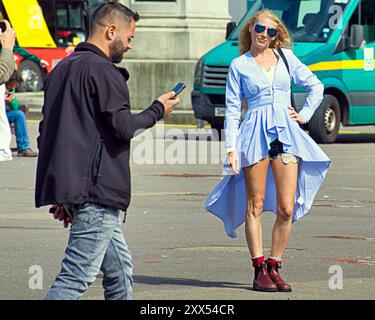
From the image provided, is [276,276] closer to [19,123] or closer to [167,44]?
[19,123]

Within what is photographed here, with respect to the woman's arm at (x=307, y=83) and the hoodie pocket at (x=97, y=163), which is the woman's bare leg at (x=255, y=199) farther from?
the hoodie pocket at (x=97, y=163)

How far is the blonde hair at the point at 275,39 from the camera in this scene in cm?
941

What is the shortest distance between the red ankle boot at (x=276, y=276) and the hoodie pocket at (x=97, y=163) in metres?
2.42

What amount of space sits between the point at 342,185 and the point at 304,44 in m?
6.68

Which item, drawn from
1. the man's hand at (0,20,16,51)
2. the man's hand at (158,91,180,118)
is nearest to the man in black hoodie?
the man's hand at (158,91,180,118)

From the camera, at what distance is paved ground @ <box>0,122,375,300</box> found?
30.3 ft

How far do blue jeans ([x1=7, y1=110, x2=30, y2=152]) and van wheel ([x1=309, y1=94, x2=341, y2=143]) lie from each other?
15.6ft

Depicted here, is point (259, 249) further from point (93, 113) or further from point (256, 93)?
point (93, 113)

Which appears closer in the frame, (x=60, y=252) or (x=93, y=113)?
(x=93, y=113)

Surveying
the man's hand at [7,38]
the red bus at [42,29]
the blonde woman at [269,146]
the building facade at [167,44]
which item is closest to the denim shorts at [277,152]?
the blonde woman at [269,146]

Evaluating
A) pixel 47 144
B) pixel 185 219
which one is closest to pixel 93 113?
pixel 47 144
